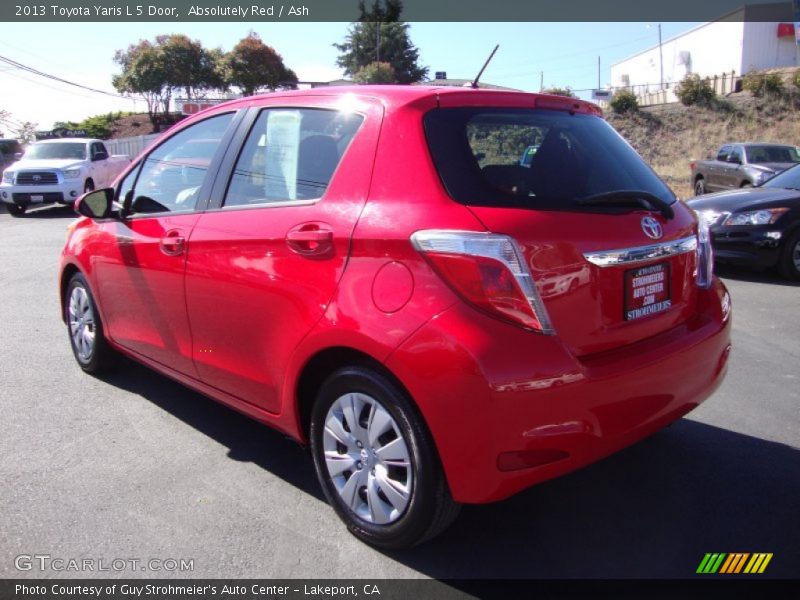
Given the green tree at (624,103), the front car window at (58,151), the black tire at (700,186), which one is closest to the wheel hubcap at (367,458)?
the black tire at (700,186)

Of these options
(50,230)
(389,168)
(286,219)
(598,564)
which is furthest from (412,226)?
(50,230)

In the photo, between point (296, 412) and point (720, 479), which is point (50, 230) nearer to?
point (296, 412)

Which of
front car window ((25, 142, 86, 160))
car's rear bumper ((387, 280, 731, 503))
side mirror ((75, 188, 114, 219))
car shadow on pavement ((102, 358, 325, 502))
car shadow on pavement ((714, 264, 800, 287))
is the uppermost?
front car window ((25, 142, 86, 160))

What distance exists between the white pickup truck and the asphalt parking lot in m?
14.2

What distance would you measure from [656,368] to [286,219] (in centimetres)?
167

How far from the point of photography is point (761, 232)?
27.8 ft

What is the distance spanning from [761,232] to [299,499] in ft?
23.6

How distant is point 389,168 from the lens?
2867 mm

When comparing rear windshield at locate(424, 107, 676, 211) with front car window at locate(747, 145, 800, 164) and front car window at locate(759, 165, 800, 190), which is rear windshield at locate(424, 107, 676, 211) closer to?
front car window at locate(759, 165, 800, 190)

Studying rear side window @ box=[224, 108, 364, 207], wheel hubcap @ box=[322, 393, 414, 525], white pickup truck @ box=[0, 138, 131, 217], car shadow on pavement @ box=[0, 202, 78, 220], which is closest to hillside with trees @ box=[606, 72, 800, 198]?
white pickup truck @ box=[0, 138, 131, 217]

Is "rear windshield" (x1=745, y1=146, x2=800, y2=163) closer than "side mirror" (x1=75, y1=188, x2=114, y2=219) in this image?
No

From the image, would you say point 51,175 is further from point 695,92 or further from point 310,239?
point 695,92

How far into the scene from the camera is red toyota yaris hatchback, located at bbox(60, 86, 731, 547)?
2527 mm

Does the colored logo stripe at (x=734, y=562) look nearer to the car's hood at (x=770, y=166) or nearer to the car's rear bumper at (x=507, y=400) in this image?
the car's rear bumper at (x=507, y=400)
